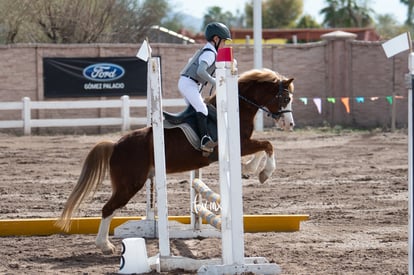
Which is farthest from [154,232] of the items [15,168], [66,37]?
[66,37]

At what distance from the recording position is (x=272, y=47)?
28.6m

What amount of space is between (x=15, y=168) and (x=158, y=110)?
9864 millimetres

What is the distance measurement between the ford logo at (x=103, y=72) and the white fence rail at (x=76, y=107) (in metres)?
1.45

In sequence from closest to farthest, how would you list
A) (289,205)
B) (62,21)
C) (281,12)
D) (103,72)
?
(289,205) < (103,72) < (62,21) < (281,12)

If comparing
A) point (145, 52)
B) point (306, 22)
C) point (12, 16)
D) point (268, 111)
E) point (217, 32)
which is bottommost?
point (268, 111)

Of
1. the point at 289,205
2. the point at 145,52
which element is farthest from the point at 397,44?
the point at 289,205

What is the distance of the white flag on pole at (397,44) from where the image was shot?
5.94m

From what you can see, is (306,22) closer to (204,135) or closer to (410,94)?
(204,135)

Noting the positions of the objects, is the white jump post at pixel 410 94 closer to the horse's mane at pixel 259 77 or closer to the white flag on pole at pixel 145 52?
the white flag on pole at pixel 145 52

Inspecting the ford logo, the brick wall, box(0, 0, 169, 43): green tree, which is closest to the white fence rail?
the ford logo

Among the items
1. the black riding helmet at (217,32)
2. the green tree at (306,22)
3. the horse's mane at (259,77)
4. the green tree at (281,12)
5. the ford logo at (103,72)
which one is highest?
the green tree at (281,12)

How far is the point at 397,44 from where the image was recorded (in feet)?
19.7

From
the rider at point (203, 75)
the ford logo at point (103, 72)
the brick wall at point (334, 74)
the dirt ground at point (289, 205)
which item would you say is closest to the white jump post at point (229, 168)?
the dirt ground at point (289, 205)

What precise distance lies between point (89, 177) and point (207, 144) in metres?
1.36
